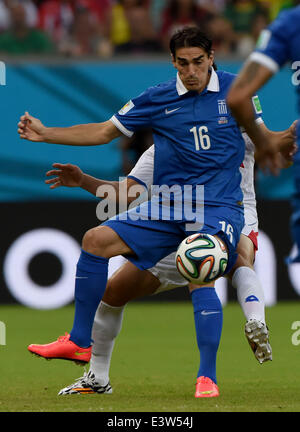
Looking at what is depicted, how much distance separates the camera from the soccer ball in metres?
5.73

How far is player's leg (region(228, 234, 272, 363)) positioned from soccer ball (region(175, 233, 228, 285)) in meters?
0.38

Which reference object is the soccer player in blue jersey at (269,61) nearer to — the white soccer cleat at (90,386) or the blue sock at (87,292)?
the blue sock at (87,292)

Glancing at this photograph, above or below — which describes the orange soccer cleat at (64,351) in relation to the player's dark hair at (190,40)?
below

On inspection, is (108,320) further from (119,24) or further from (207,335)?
(119,24)

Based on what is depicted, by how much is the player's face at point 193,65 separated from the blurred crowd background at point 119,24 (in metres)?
7.30

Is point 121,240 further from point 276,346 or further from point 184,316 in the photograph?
point 184,316

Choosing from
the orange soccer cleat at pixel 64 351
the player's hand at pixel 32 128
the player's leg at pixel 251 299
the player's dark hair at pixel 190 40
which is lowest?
the orange soccer cleat at pixel 64 351

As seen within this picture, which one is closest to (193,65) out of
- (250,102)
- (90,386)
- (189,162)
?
(189,162)

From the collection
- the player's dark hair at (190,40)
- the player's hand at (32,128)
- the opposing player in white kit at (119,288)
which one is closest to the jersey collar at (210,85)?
the player's dark hair at (190,40)

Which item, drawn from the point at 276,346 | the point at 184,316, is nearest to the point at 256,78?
the point at 276,346

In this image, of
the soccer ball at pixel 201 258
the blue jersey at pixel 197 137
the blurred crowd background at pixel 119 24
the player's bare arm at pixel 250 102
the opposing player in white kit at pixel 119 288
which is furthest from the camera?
the blurred crowd background at pixel 119 24

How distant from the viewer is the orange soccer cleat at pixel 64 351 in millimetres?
5883

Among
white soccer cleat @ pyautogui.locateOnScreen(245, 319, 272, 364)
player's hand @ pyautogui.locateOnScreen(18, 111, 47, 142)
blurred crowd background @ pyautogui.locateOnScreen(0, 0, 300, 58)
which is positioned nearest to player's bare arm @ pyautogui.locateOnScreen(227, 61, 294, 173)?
white soccer cleat @ pyautogui.locateOnScreen(245, 319, 272, 364)

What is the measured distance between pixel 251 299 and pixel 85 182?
1337 millimetres
